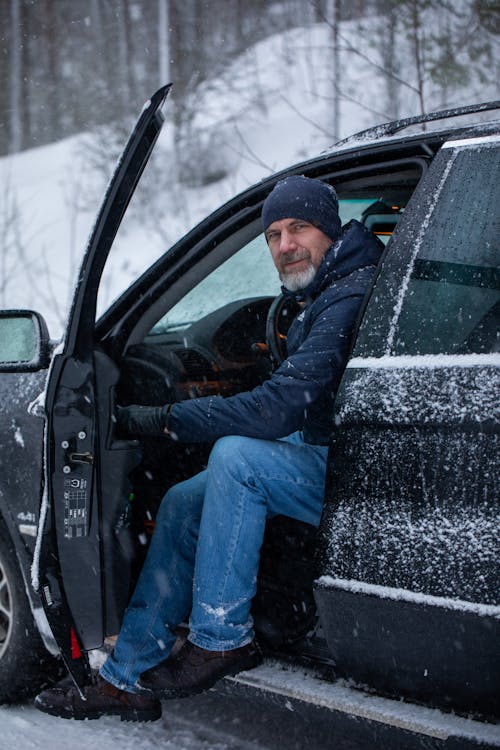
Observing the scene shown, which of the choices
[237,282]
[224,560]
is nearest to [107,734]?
[224,560]

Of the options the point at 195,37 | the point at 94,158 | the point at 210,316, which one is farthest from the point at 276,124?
the point at 210,316

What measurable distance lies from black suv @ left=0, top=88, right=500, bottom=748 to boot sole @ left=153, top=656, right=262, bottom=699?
3cm

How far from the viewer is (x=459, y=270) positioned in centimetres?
184

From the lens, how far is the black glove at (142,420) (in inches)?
89.2

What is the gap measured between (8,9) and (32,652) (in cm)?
3322

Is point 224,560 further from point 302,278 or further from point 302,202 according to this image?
point 302,202

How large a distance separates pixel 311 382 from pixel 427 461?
49 cm

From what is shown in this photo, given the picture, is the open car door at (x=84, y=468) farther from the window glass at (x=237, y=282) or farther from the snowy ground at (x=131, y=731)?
the window glass at (x=237, y=282)

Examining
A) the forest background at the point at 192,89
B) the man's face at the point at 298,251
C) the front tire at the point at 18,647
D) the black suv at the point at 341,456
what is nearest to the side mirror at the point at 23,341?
the black suv at the point at 341,456

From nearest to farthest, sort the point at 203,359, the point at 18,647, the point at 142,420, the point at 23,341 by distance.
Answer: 1. the point at 142,420
2. the point at 23,341
3. the point at 18,647
4. the point at 203,359

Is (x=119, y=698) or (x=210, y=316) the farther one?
(x=210, y=316)

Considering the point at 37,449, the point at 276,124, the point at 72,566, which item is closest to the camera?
the point at 72,566

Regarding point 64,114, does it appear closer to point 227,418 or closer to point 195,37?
point 195,37

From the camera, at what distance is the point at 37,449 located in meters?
2.56
